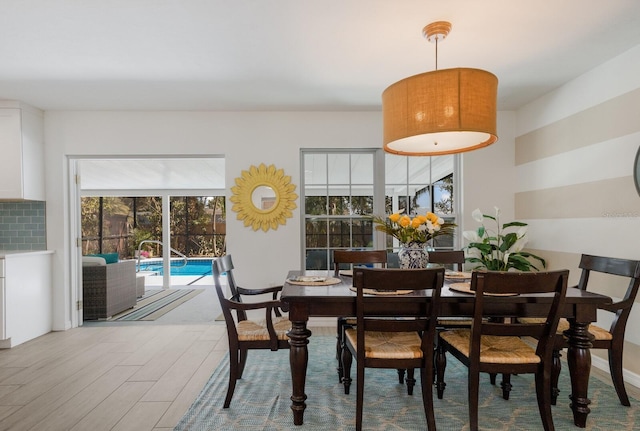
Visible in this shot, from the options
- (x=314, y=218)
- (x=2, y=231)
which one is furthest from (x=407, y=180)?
(x=2, y=231)

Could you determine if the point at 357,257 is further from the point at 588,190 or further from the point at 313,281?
the point at 588,190

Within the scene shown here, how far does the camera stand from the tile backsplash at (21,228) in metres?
4.01

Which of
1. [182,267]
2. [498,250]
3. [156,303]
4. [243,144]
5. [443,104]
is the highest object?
[243,144]

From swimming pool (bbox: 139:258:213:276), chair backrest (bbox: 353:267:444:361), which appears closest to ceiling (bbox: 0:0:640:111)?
chair backrest (bbox: 353:267:444:361)

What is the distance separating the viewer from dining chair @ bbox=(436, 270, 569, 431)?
1.79 metres

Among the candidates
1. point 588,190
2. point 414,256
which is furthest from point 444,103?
point 588,190

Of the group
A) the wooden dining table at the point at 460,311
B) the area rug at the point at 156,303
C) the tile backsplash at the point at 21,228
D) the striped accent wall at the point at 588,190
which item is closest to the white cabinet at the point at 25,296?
the tile backsplash at the point at 21,228

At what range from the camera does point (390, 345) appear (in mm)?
2080

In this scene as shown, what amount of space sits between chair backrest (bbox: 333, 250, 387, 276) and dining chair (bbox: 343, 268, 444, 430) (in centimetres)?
111

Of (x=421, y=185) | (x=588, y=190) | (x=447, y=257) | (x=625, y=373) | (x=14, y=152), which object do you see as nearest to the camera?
(x=625, y=373)

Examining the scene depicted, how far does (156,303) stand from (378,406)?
14.3ft

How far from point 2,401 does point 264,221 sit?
2539 millimetres

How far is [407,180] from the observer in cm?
423

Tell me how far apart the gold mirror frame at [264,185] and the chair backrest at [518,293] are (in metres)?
2.59
